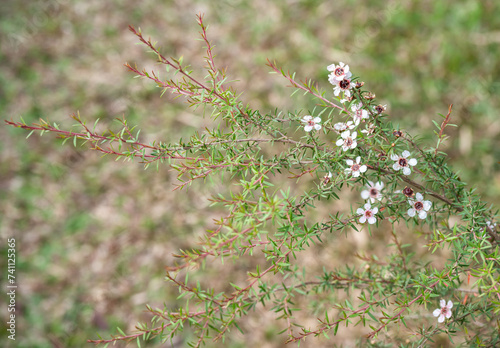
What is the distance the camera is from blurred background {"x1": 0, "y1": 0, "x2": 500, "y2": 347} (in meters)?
2.96

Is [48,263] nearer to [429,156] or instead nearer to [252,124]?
[252,124]

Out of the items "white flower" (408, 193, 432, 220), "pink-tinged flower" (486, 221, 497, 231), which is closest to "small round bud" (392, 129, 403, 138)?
"white flower" (408, 193, 432, 220)

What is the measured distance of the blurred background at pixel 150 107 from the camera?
2961 millimetres

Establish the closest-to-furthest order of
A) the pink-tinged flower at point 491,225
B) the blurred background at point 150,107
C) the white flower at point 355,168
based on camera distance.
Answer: the white flower at point 355,168
the pink-tinged flower at point 491,225
the blurred background at point 150,107

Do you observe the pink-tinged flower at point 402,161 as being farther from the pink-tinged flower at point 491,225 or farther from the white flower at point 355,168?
the pink-tinged flower at point 491,225

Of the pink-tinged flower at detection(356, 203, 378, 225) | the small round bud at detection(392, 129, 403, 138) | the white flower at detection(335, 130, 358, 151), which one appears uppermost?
the small round bud at detection(392, 129, 403, 138)

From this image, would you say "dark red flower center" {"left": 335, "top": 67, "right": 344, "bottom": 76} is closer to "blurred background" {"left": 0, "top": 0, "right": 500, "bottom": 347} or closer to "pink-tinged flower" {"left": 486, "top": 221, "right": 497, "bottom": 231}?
"pink-tinged flower" {"left": 486, "top": 221, "right": 497, "bottom": 231}

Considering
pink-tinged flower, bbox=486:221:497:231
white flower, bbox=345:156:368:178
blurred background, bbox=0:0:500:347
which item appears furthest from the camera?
blurred background, bbox=0:0:500:347

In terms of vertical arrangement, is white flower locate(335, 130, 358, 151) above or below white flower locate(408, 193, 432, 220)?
above

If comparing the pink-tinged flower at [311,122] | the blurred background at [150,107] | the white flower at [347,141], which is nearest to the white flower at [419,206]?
the white flower at [347,141]

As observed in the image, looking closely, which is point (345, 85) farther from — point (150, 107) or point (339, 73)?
point (150, 107)

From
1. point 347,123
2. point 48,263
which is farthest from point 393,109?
point 48,263

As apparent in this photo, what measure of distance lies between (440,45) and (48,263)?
342 centimetres

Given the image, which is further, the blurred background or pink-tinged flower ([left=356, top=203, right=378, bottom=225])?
the blurred background
